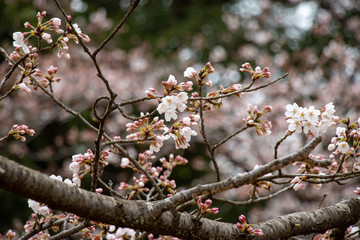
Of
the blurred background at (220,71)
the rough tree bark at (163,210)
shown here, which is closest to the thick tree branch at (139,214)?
the rough tree bark at (163,210)

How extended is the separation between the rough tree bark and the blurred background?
162 inches

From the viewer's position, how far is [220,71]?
23.0ft

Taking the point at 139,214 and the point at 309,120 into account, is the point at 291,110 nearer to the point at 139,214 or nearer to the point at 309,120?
the point at 309,120

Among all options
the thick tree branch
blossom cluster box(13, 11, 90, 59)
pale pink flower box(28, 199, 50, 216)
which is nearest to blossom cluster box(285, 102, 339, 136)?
the thick tree branch

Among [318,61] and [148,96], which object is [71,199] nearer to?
[148,96]

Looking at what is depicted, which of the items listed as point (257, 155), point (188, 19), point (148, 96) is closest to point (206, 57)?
point (188, 19)

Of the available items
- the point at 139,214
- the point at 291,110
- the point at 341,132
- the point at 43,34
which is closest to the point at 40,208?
the point at 139,214

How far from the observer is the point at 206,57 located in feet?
22.0

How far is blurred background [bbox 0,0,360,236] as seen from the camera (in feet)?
20.7

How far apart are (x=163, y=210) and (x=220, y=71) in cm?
577

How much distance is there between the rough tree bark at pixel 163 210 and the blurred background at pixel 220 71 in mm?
4127

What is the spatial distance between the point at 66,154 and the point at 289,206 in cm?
439

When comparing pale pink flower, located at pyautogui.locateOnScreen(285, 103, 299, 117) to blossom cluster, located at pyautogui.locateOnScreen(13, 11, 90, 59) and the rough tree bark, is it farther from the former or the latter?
blossom cluster, located at pyautogui.locateOnScreen(13, 11, 90, 59)

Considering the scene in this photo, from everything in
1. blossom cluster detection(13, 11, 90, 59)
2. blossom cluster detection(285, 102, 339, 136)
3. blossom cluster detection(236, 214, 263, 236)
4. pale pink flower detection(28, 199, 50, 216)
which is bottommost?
blossom cluster detection(236, 214, 263, 236)
